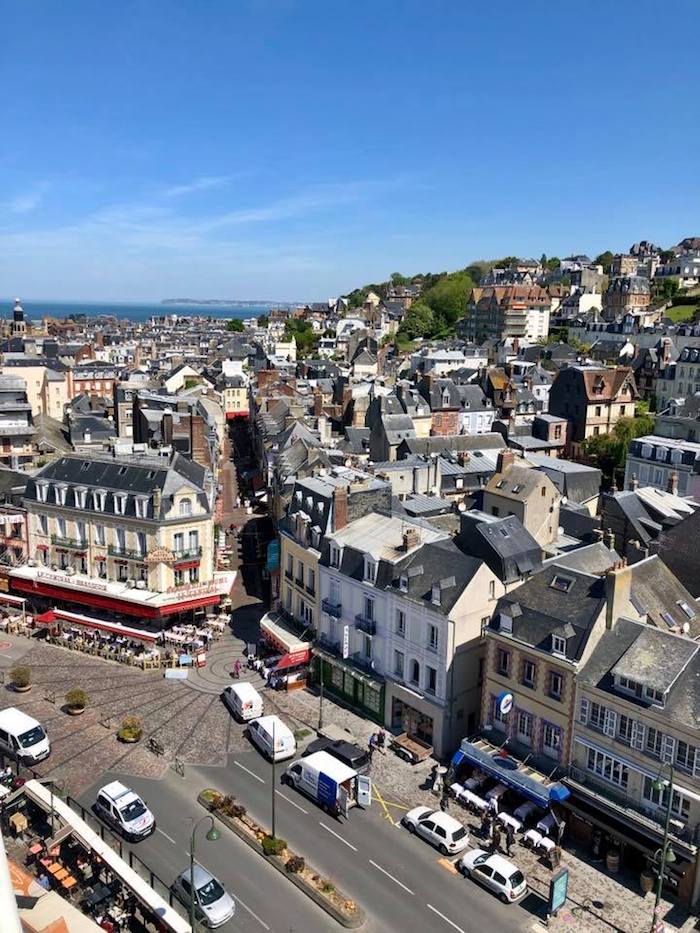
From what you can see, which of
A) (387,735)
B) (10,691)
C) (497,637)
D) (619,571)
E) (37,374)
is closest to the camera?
(619,571)

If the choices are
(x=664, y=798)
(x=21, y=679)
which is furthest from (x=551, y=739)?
(x=21, y=679)

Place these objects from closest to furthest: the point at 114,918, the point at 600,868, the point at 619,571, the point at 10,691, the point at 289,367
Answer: the point at 114,918 → the point at 600,868 → the point at 619,571 → the point at 10,691 → the point at 289,367

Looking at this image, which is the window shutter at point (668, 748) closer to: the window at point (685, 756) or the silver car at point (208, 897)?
the window at point (685, 756)

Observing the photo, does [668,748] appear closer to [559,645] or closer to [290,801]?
[559,645]

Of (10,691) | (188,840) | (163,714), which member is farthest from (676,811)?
(10,691)

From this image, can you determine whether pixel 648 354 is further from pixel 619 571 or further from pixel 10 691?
pixel 10 691

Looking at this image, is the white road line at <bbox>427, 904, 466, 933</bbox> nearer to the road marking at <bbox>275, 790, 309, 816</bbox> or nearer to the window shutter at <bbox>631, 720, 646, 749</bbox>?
the road marking at <bbox>275, 790, 309, 816</bbox>

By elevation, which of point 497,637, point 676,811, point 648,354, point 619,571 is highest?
point 648,354
